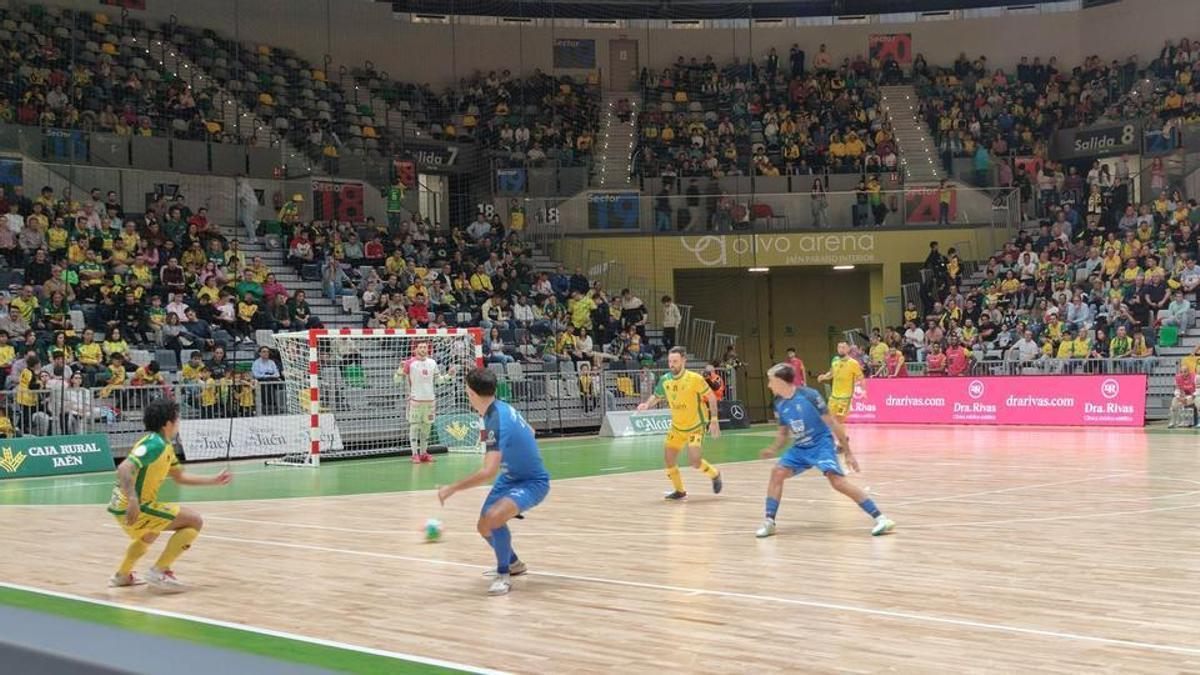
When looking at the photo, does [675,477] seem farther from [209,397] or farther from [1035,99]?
[1035,99]

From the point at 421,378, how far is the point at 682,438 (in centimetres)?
801

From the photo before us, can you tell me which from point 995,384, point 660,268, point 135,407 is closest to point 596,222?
point 660,268

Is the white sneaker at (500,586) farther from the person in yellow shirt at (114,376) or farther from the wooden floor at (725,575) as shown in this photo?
the person in yellow shirt at (114,376)

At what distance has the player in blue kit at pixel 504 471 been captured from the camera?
958cm

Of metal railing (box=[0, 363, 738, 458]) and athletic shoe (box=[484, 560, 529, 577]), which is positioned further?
metal railing (box=[0, 363, 738, 458])

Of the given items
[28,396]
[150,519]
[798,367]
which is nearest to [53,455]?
[28,396]

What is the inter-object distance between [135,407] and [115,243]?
568cm

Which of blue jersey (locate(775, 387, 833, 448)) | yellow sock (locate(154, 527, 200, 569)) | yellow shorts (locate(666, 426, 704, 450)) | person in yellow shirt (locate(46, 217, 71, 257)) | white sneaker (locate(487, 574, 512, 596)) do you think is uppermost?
person in yellow shirt (locate(46, 217, 71, 257))

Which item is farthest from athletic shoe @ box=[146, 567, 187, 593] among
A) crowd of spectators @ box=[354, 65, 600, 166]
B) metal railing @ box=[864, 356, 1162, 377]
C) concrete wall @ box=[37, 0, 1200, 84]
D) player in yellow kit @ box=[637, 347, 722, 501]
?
concrete wall @ box=[37, 0, 1200, 84]

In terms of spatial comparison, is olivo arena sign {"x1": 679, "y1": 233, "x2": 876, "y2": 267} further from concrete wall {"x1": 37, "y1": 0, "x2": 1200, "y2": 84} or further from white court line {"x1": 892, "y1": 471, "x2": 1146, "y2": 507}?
white court line {"x1": 892, "y1": 471, "x2": 1146, "y2": 507}

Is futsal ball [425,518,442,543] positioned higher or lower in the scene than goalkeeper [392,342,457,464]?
lower

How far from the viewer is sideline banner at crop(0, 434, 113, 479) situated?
72.8 ft

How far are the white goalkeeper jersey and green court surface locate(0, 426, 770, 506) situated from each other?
4.08 feet

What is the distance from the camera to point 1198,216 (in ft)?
110
